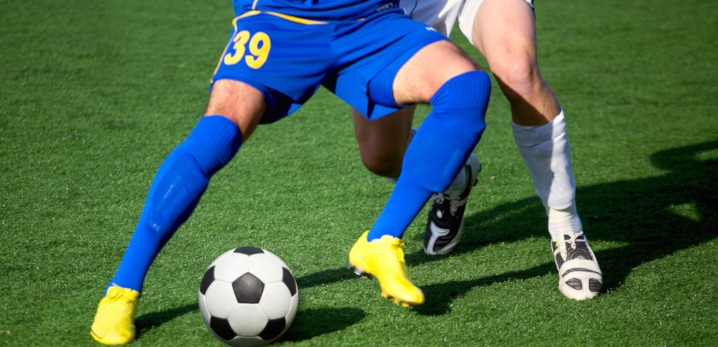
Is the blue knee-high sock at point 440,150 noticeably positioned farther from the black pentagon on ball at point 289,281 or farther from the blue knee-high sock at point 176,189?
the blue knee-high sock at point 176,189

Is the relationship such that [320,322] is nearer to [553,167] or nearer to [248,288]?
[248,288]

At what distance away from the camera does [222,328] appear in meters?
2.52

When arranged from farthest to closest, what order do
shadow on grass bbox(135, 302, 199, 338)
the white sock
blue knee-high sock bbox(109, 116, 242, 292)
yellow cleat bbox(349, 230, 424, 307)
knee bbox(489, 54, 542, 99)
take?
the white sock
knee bbox(489, 54, 542, 99)
shadow on grass bbox(135, 302, 199, 338)
blue knee-high sock bbox(109, 116, 242, 292)
yellow cleat bbox(349, 230, 424, 307)

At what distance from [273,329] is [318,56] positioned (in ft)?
2.95

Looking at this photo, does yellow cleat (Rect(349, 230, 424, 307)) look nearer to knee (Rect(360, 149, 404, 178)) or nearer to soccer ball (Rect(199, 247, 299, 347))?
soccer ball (Rect(199, 247, 299, 347))

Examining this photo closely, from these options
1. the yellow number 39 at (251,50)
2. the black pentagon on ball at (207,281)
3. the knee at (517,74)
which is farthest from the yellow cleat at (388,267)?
the knee at (517,74)

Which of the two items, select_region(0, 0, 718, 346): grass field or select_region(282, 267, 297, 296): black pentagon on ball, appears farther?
select_region(0, 0, 718, 346): grass field

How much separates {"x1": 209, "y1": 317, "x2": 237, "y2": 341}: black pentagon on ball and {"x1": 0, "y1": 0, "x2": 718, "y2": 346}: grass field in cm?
11

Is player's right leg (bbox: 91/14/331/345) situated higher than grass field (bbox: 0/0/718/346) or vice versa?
player's right leg (bbox: 91/14/331/345)

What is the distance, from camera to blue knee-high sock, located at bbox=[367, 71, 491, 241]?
2504mm

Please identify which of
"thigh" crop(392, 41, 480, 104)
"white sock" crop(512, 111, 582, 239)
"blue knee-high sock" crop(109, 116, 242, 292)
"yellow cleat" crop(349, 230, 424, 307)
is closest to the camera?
"yellow cleat" crop(349, 230, 424, 307)

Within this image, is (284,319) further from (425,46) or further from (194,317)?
(425,46)

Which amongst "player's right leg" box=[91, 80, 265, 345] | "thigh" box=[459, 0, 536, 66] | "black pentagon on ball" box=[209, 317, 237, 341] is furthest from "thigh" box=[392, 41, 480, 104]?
"black pentagon on ball" box=[209, 317, 237, 341]

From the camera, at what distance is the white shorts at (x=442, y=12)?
3.31 m
